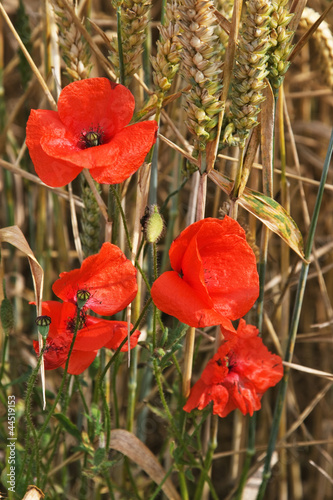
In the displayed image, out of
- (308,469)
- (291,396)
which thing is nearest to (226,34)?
(291,396)

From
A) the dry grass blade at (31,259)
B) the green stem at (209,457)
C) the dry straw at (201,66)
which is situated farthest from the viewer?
the green stem at (209,457)

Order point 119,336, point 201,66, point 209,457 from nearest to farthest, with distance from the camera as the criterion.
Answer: point 201,66, point 119,336, point 209,457

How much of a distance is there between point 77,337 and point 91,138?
24 centimetres

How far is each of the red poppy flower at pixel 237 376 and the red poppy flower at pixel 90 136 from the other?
0.26m

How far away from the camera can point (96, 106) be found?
674mm

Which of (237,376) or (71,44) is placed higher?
(71,44)

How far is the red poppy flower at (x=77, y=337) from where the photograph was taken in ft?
2.20

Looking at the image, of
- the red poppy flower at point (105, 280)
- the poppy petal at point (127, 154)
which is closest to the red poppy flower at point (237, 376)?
the red poppy flower at point (105, 280)

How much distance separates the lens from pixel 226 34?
758 mm

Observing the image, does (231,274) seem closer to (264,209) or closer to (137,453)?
(264,209)

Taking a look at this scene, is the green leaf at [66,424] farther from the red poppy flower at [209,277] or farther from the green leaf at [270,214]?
the green leaf at [270,214]

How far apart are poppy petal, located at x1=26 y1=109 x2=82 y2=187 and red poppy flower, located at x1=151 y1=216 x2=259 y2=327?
0.47 feet

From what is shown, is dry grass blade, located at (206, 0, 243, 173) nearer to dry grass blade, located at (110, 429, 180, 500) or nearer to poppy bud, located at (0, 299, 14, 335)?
poppy bud, located at (0, 299, 14, 335)

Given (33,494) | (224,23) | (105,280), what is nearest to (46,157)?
(105,280)
